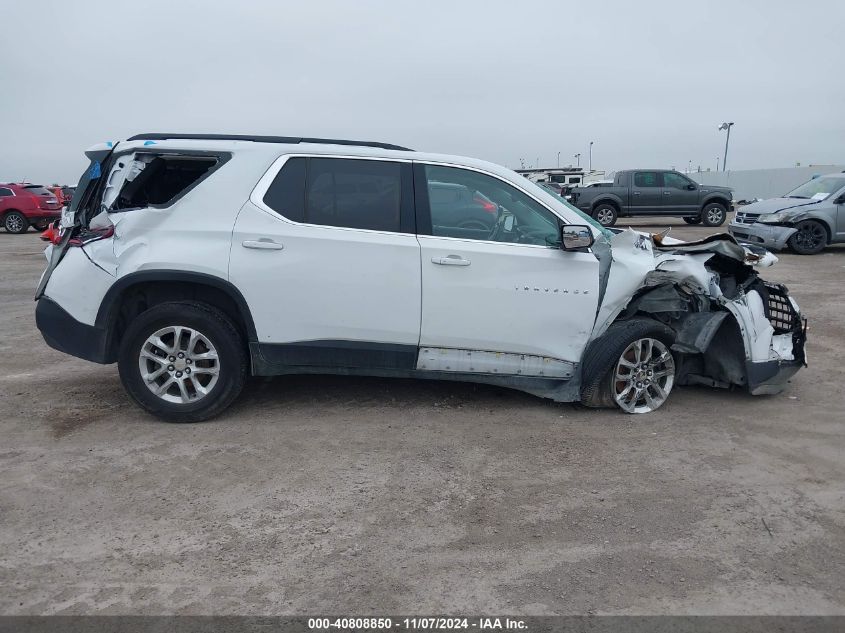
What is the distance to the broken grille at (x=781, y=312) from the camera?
17.7 feet

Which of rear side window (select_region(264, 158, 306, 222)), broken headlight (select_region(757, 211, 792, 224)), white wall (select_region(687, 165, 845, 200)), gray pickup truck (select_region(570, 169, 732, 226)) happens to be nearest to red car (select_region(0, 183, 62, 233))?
gray pickup truck (select_region(570, 169, 732, 226))

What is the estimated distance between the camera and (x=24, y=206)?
21422 mm

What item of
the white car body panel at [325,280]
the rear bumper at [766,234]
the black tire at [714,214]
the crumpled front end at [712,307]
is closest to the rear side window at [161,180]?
the white car body panel at [325,280]

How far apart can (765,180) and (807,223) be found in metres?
32.0

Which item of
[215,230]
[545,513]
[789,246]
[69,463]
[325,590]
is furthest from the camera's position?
[789,246]

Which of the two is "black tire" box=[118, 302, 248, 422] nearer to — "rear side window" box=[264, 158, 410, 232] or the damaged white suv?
the damaged white suv

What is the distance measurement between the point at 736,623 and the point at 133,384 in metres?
3.73

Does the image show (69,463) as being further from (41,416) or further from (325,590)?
(325,590)

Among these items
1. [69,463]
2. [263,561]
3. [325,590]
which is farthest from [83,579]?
[69,463]

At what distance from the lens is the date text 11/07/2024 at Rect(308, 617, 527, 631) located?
A: 2.70 m

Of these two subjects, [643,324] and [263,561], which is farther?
[643,324]

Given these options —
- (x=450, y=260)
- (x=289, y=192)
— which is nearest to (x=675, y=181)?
(x=450, y=260)

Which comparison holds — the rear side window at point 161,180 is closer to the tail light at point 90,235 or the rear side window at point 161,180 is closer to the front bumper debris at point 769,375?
the tail light at point 90,235

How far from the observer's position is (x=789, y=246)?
1470 cm
